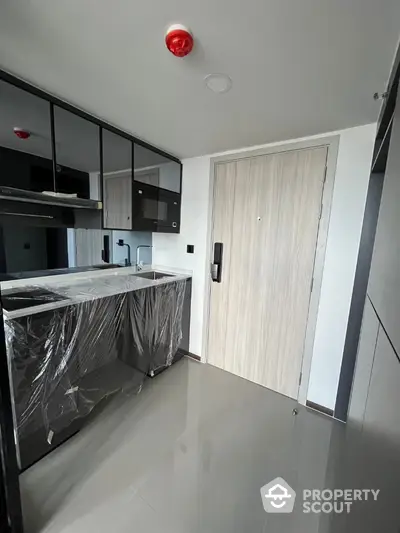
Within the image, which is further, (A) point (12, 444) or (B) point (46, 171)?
(B) point (46, 171)

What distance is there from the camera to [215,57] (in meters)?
1.11

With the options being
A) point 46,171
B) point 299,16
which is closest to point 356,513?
point 299,16

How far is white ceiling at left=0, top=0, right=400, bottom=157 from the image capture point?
90cm

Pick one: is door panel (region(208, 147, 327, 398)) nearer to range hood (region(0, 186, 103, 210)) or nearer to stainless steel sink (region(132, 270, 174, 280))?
stainless steel sink (region(132, 270, 174, 280))

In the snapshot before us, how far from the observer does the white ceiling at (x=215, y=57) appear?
90cm

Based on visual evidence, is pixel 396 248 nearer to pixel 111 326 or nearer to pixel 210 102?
pixel 210 102

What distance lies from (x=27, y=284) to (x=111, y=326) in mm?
764

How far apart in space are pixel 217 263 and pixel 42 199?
157 centimetres

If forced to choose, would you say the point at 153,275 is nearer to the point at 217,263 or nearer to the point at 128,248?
the point at 128,248

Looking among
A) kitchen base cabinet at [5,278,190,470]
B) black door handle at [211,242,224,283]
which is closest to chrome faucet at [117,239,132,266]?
kitchen base cabinet at [5,278,190,470]

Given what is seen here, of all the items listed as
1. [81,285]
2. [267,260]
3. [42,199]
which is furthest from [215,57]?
[81,285]

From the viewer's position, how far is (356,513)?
0.74 metres

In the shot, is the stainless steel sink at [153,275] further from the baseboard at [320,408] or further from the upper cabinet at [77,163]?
the baseboard at [320,408]

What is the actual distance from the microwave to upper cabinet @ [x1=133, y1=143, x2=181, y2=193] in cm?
7
